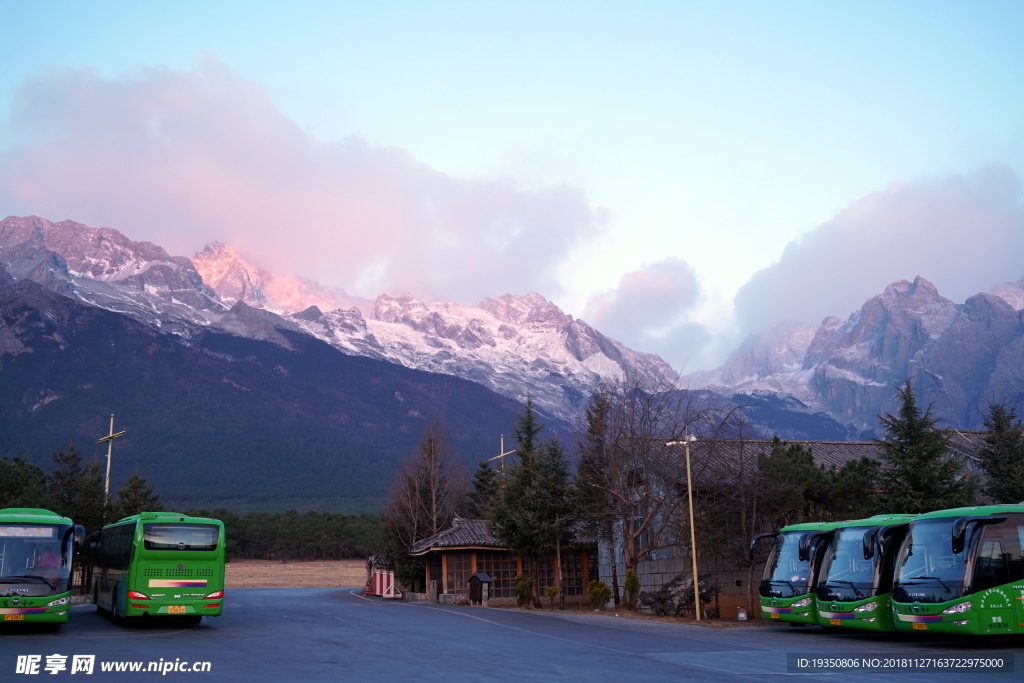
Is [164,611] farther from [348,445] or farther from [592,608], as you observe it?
[348,445]

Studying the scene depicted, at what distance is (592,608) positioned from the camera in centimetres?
3669

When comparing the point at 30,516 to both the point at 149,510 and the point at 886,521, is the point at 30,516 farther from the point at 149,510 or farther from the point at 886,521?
the point at 149,510

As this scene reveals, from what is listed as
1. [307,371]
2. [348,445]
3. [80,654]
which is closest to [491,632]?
[80,654]

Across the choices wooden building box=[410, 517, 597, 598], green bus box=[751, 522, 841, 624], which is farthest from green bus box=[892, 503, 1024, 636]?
wooden building box=[410, 517, 597, 598]

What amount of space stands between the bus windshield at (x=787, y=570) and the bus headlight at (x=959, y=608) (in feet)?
19.5

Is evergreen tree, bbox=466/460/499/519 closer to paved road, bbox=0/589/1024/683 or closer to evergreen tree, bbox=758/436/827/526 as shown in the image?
evergreen tree, bbox=758/436/827/526

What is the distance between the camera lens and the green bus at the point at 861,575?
20.6 metres

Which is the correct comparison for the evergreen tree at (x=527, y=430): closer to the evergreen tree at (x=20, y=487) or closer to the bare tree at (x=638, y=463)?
the bare tree at (x=638, y=463)

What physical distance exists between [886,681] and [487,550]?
30.8 meters

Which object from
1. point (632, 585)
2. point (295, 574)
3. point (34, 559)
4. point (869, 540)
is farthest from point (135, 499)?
point (869, 540)

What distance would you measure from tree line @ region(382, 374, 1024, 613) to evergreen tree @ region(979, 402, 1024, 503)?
48mm

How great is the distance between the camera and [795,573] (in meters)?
24.0

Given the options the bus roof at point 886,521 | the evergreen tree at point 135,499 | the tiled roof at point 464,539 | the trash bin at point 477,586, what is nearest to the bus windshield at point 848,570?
the bus roof at point 886,521

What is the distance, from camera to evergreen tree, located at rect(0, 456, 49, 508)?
128ft
